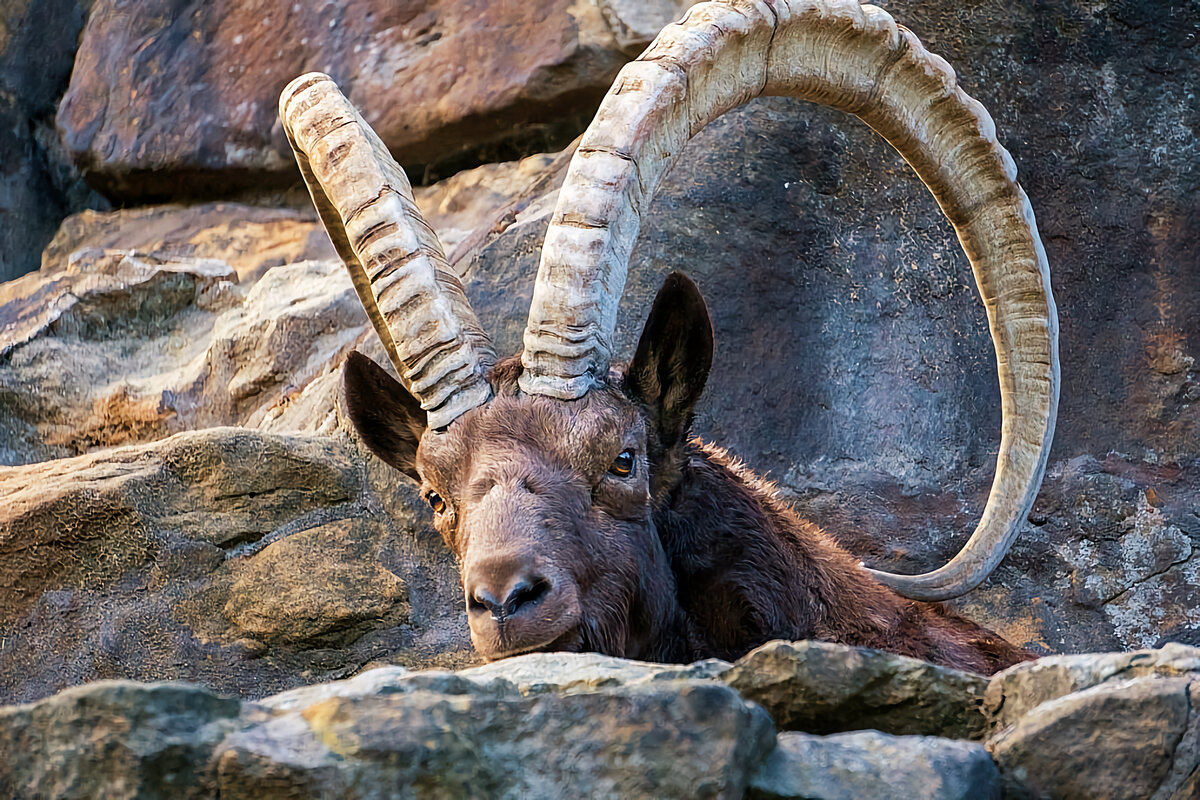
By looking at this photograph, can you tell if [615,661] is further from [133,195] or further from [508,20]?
[133,195]

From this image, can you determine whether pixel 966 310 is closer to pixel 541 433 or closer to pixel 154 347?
pixel 541 433

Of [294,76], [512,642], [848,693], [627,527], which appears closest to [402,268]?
[627,527]

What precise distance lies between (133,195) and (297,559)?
5.30 metres

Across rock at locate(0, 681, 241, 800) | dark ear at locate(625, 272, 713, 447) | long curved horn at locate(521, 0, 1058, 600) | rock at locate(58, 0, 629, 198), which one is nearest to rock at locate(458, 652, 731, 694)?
rock at locate(0, 681, 241, 800)

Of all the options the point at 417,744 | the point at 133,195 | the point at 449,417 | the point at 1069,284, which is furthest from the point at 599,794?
the point at 133,195

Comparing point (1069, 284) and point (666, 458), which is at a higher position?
point (1069, 284)

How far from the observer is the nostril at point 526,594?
11.4 ft

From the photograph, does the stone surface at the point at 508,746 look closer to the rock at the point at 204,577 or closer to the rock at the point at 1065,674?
the rock at the point at 1065,674

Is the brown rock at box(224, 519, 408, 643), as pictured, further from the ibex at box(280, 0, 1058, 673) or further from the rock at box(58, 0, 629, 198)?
the rock at box(58, 0, 629, 198)

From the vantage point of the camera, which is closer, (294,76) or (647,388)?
(647,388)

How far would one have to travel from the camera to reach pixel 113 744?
212cm

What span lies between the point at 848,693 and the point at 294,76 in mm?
7732

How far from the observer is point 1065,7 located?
6559 mm

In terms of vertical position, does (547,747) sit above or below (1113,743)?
below
